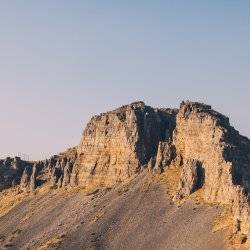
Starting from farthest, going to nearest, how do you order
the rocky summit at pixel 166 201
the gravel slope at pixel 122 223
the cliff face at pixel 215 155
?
the gravel slope at pixel 122 223, the cliff face at pixel 215 155, the rocky summit at pixel 166 201

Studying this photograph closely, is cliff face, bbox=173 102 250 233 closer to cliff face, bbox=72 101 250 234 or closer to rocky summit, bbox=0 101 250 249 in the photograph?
cliff face, bbox=72 101 250 234

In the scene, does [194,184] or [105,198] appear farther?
[105,198]

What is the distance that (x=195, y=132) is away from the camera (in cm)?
17488

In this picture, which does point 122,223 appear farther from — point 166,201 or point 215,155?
point 215,155

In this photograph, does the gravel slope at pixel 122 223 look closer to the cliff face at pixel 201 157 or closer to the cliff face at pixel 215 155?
the cliff face at pixel 201 157

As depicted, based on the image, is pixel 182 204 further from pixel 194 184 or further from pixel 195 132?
pixel 195 132

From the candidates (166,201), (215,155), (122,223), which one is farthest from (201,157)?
(122,223)

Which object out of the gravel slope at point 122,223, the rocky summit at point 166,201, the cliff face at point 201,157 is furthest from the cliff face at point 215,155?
the gravel slope at point 122,223

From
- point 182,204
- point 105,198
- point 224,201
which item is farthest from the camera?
point 105,198

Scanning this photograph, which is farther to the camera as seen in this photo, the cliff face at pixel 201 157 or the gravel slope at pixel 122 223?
the cliff face at pixel 201 157

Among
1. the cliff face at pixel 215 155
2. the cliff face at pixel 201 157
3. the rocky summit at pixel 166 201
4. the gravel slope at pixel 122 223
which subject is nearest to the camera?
the rocky summit at pixel 166 201

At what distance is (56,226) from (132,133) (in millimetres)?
33987

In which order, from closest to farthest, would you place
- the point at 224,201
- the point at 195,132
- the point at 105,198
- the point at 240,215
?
the point at 240,215 < the point at 224,201 < the point at 195,132 < the point at 105,198

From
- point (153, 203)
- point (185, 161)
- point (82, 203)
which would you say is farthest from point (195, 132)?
point (82, 203)
